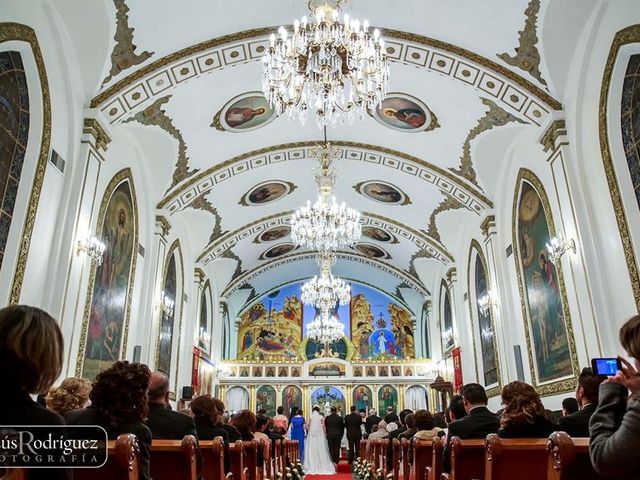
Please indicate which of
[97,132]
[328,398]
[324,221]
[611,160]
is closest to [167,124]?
[97,132]

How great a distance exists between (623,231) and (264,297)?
1894 cm

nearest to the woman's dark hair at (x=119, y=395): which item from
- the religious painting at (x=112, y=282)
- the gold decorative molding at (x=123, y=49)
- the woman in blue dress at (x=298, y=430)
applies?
the religious painting at (x=112, y=282)

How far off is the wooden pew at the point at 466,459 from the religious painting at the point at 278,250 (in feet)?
55.6

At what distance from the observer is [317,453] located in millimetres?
12477

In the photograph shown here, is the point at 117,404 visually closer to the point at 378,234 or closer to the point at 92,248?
the point at 92,248

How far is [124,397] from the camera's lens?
107 inches

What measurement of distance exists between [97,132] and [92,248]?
1939mm

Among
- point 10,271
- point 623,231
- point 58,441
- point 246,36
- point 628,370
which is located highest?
point 246,36

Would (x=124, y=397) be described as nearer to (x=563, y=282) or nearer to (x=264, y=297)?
(x=563, y=282)

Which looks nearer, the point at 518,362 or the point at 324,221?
the point at 518,362

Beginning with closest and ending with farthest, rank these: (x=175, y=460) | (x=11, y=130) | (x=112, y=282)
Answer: (x=175, y=460) → (x=11, y=130) → (x=112, y=282)

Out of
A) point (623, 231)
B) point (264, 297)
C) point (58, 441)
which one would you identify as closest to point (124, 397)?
point (58, 441)

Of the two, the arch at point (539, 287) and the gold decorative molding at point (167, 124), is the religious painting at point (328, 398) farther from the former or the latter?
the gold decorative molding at point (167, 124)

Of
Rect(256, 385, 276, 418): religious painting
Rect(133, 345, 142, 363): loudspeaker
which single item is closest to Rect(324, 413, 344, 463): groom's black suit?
Rect(133, 345, 142, 363): loudspeaker
